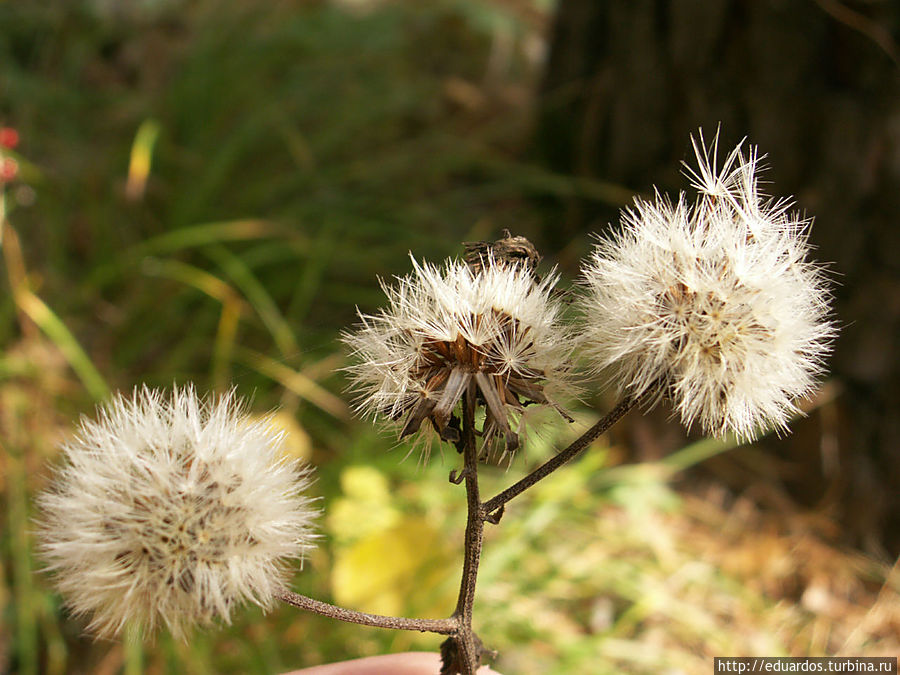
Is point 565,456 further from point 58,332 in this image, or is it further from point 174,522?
point 58,332

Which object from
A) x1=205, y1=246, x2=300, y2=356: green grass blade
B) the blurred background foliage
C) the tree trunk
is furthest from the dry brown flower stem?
x1=205, y1=246, x2=300, y2=356: green grass blade

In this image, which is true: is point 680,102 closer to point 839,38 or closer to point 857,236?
point 839,38

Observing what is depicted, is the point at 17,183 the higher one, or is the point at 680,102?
the point at 680,102

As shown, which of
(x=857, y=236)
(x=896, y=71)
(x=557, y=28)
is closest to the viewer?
(x=896, y=71)

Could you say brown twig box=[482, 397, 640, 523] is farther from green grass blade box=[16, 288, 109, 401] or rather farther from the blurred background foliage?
green grass blade box=[16, 288, 109, 401]

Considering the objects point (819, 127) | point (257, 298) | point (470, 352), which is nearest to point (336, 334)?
point (257, 298)

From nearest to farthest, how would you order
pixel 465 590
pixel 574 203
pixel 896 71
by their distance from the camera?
1. pixel 465 590
2. pixel 896 71
3. pixel 574 203

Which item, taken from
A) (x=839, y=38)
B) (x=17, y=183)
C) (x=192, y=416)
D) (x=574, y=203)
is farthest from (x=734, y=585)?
(x=17, y=183)
